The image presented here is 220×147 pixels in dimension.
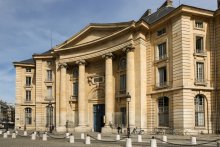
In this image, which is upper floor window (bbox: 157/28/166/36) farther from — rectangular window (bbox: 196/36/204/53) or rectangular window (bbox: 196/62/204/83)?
rectangular window (bbox: 196/62/204/83)

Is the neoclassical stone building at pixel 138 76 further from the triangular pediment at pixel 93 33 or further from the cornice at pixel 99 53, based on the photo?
the triangular pediment at pixel 93 33

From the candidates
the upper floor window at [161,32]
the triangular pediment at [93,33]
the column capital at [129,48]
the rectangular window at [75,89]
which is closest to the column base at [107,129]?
the column capital at [129,48]

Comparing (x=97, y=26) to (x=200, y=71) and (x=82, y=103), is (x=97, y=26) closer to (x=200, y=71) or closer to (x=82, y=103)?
(x=82, y=103)

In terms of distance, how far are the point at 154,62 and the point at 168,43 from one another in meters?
3.76

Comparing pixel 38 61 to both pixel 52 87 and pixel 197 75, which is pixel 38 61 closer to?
pixel 52 87

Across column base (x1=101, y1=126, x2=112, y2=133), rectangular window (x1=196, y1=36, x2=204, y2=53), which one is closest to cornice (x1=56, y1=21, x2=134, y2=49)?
rectangular window (x1=196, y1=36, x2=204, y2=53)

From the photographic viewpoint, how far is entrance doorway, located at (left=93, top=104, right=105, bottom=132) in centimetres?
5753

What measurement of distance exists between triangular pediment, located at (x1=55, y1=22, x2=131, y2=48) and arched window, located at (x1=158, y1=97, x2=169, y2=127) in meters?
12.0

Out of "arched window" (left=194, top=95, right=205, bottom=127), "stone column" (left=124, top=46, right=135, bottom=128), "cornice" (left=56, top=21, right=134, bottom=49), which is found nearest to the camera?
"arched window" (left=194, top=95, right=205, bottom=127)

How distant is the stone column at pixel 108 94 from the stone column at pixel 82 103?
21.1 ft

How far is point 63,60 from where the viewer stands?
62188mm

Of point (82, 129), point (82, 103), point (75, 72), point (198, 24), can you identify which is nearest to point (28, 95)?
point (75, 72)

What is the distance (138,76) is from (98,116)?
43.6 feet

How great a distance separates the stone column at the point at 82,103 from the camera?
5744cm
